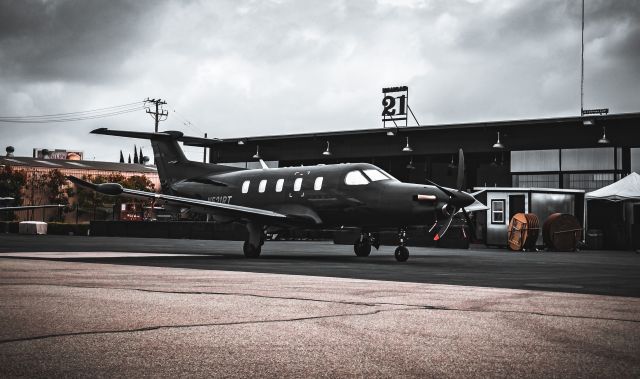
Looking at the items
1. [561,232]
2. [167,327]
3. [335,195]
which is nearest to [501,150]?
[561,232]

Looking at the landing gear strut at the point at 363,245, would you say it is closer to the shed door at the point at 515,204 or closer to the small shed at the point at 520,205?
the small shed at the point at 520,205

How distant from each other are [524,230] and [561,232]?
1750 mm

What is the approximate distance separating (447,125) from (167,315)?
43.1 meters

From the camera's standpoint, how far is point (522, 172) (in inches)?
1839

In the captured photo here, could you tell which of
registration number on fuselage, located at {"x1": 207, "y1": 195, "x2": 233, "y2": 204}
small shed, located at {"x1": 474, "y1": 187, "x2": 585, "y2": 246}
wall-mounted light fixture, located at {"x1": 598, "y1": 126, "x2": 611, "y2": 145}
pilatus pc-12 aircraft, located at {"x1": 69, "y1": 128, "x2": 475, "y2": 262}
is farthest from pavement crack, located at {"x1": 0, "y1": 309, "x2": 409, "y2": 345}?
wall-mounted light fixture, located at {"x1": 598, "y1": 126, "x2": 611, "y2": 145}

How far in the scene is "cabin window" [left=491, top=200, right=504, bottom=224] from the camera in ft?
117

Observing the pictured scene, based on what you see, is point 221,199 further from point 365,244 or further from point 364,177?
point 364,177

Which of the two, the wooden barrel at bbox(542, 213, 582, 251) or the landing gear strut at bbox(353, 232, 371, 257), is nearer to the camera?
the landing gear strut at bbox(353, 232, 371, 257)

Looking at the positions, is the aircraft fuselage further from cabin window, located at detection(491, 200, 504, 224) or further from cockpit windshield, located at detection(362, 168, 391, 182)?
cabin window, located at detection(491, 200, 504, 224)

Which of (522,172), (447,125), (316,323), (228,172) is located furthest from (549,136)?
(316,323)

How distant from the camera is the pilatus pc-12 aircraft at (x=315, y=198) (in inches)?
770

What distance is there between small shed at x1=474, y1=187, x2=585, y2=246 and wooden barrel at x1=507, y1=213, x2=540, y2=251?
1803 millimetres

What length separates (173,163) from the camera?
26.9 meters

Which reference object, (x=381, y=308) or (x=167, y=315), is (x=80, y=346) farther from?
(x=381, y=308)
